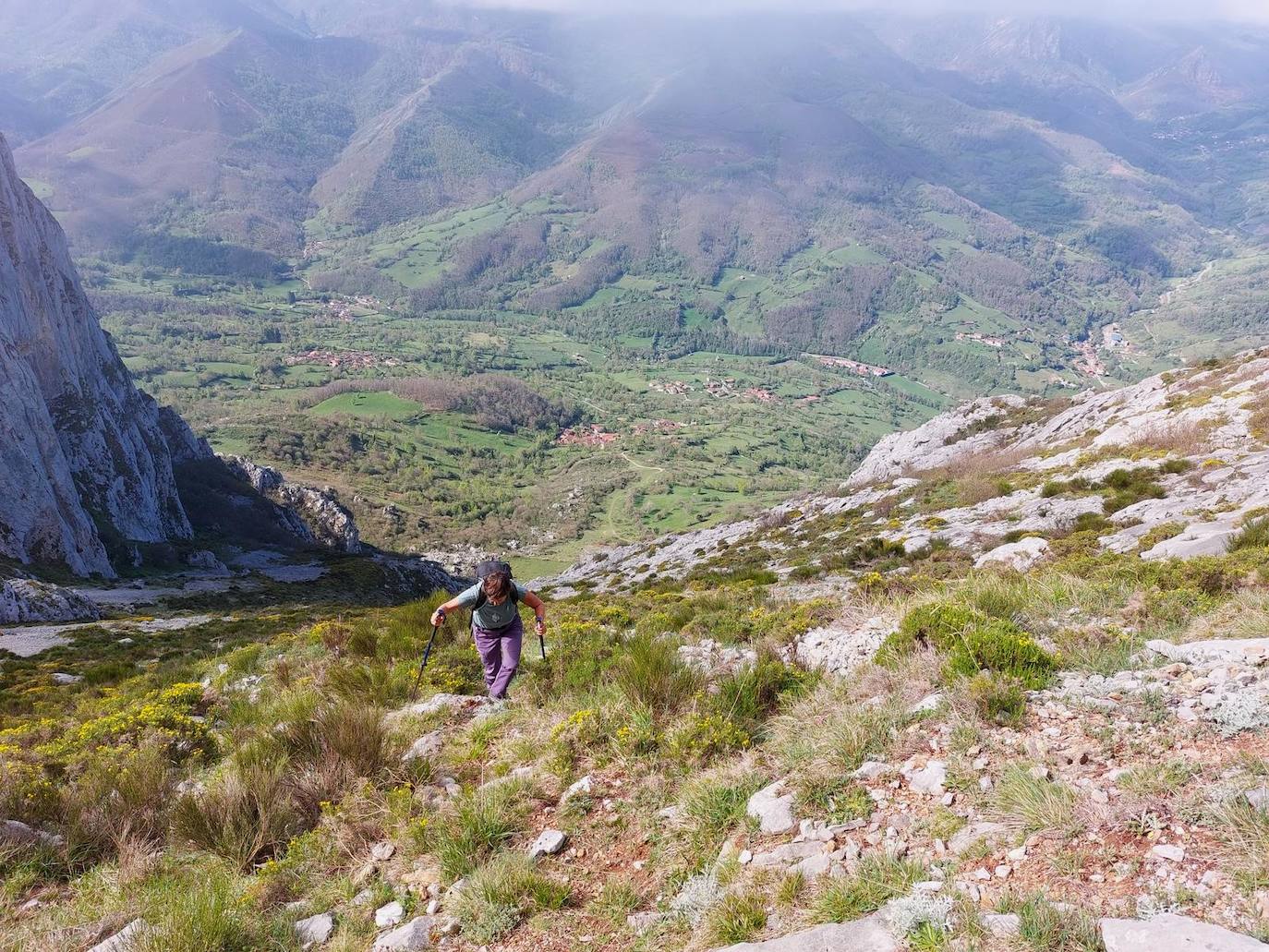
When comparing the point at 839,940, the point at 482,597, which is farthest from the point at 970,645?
the point at 482,597

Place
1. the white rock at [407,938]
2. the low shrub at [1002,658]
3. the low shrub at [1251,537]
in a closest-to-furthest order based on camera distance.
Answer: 1. the white rock at [407,938]
2. the low shrub at [1002,658]
3. the low shrub at [1251,537]

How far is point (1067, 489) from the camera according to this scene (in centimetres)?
2719

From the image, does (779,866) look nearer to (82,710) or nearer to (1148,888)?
(1148,888)

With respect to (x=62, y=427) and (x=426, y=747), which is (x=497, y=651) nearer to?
(x=426, y=747)

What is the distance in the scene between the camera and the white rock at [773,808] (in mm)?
5520

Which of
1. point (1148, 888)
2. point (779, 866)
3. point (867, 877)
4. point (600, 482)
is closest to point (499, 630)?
point (779, 866)

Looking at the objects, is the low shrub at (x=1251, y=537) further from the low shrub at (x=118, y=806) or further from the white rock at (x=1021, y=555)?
the low shrub at (x=118, y=806)

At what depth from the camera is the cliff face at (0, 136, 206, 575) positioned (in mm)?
51562

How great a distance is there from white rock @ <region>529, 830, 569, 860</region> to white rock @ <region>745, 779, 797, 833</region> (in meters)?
1.82

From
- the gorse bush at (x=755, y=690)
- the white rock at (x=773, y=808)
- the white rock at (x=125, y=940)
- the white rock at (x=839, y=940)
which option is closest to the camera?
the white rock at (x=839, y=940)

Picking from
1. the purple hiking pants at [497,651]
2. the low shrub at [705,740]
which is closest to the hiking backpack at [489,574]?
the purple hiking pants at [497,651]

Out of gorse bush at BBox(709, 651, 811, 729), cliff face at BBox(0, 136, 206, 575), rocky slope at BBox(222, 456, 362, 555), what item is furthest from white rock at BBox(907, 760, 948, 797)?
rocky slope at BBox(222, 456, 362, 555)

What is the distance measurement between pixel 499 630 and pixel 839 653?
17.0 ft

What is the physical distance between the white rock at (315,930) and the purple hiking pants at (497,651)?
434cm
